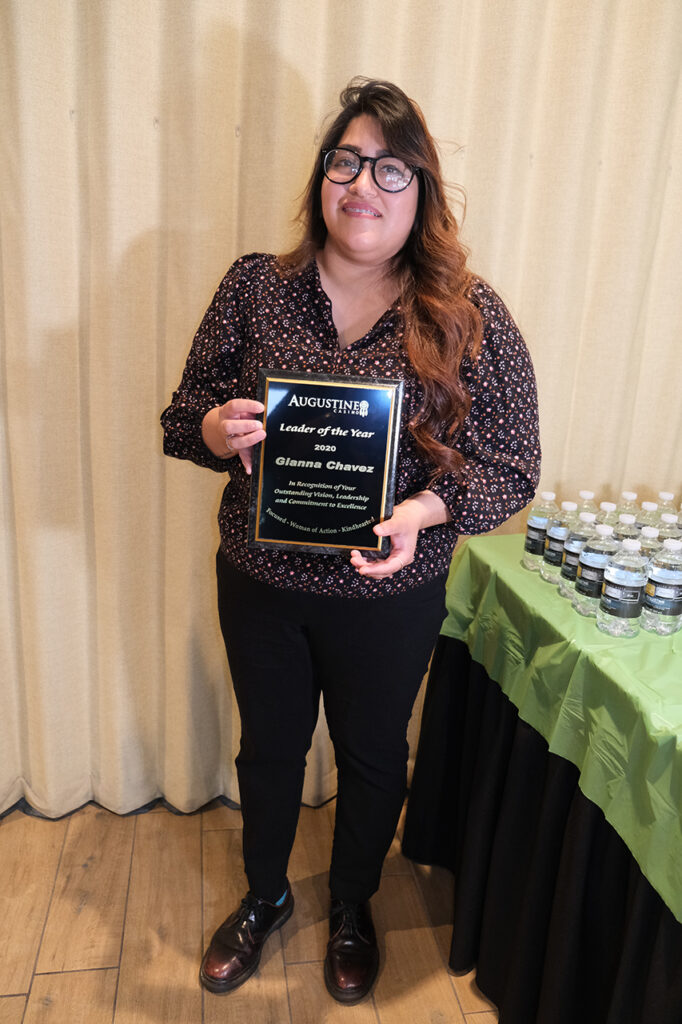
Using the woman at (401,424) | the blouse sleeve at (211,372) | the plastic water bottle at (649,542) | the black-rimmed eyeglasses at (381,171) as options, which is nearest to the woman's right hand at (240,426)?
the woman at (401,424)

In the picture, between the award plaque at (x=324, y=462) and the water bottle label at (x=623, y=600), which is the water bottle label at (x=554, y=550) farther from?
the award plaque at (x=324, y=462)

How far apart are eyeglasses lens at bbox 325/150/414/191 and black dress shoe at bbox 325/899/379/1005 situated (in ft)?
4.77

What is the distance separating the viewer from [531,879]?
133 centimetres

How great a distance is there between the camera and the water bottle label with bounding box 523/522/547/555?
1.66 meters

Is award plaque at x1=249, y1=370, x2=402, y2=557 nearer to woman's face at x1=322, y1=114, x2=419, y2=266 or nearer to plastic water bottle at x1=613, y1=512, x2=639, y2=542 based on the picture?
woman's face at x1=322, y1=114, x2=419, y2=266

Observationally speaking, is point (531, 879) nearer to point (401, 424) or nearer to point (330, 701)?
point (330, 701)

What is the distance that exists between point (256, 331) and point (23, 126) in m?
0.75

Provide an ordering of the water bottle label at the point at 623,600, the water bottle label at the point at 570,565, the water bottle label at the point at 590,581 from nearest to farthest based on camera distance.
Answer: the water bottle label at the point at 623,600 → the water bottle label at the point at 590,581 → the water bottle label at the point at 570,565

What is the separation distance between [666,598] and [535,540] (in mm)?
367

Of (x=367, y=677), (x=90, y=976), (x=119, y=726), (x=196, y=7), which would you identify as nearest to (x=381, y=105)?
(x=196, y=7)

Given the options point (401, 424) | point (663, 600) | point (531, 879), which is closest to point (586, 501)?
point (663, 600)

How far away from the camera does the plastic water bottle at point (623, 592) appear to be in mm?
1312

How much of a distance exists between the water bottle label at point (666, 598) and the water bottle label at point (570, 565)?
181 mm

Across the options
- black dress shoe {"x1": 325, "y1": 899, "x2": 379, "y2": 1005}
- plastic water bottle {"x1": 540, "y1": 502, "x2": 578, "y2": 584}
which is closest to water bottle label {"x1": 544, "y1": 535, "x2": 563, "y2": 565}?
plastic water bottle {"x1": 540, "y1": 502, "x2": 578, "y2": 584}
